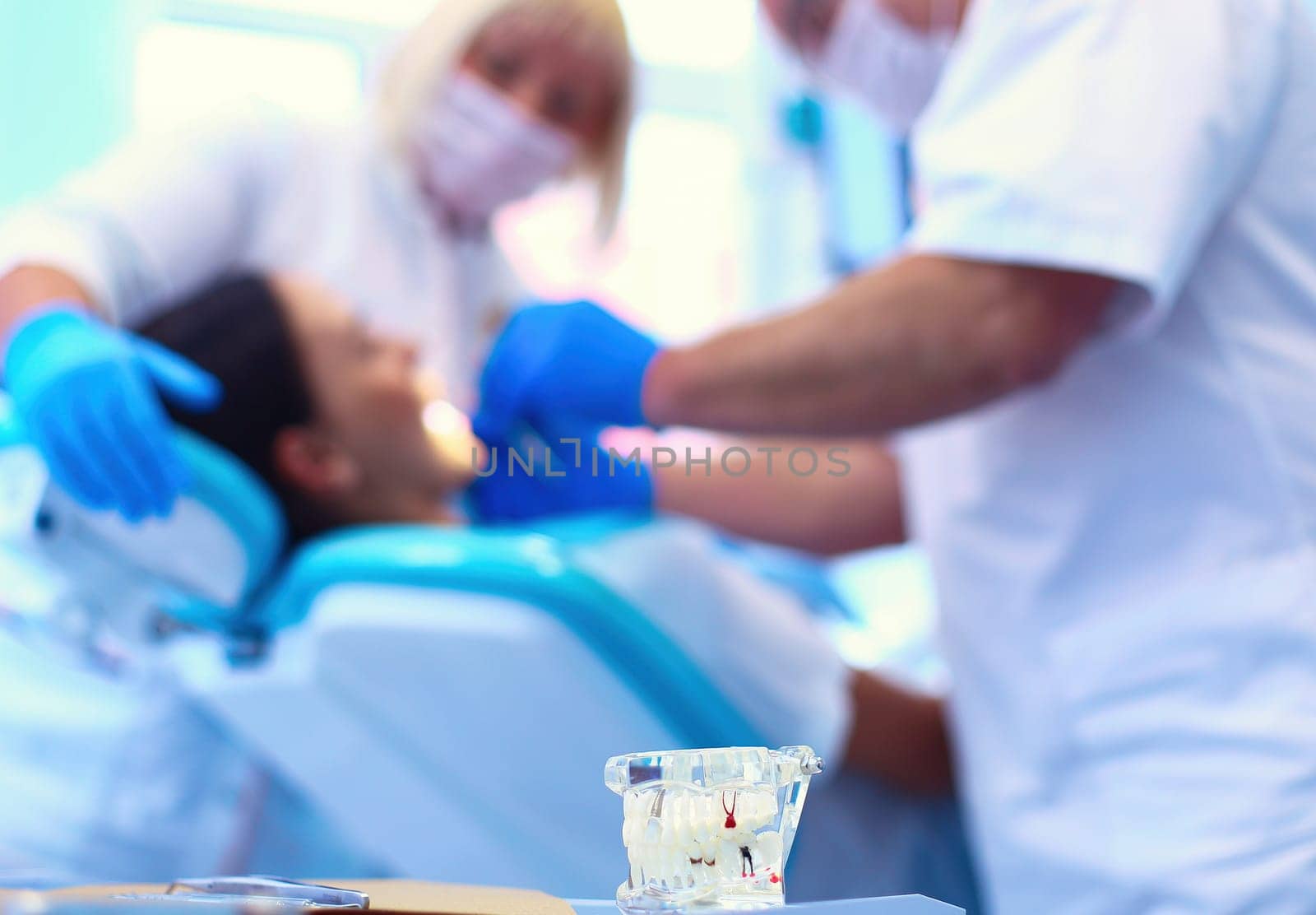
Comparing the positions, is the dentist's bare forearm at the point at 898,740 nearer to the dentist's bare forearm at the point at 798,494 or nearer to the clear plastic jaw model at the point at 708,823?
the dentist's bare forearm at the point at 798,494

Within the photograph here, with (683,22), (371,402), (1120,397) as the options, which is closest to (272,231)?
(371,402)

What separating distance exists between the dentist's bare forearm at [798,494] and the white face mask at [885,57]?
492mm

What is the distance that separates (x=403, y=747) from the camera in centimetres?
118

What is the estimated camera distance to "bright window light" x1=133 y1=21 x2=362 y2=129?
216 centimetres

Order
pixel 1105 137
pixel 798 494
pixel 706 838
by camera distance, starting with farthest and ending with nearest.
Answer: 1. pixel 798 494
2. pixel 1105 137
3. pixel 706 838

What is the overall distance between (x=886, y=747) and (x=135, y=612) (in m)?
0.88

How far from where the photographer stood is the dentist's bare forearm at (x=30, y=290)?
1.12 metres

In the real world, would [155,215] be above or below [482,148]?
below

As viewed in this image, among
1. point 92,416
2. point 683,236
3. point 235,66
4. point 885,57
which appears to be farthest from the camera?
point 683,236

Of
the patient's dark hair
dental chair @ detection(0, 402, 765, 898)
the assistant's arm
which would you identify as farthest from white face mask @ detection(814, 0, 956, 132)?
the assistant's arm

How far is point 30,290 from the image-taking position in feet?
3.71

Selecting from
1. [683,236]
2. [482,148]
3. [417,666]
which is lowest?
[417,666]

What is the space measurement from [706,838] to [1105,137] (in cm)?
64

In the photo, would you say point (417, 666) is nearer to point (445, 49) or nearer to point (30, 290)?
point (30, 290)
